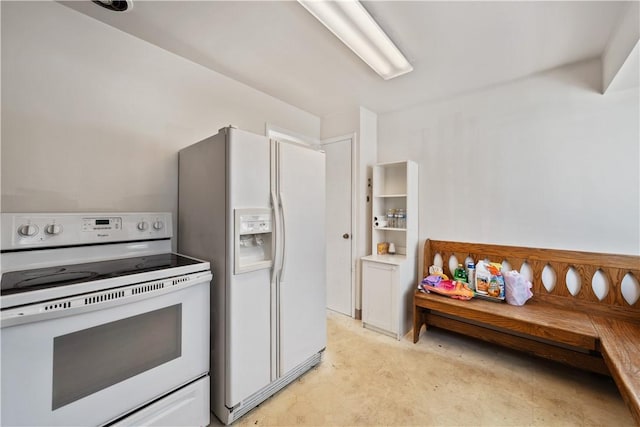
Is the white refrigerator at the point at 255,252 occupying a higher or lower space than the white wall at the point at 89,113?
lower

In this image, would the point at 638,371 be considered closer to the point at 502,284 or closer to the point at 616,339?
the point at 616,339

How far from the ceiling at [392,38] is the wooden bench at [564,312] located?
1.57m

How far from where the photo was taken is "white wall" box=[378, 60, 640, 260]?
6.34 feet

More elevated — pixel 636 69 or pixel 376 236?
pixel 636 69

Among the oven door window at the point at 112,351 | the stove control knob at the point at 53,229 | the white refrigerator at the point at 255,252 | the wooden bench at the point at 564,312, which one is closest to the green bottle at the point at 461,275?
the wooden bench at the point at 564,312

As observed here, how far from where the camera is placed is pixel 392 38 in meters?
1.79

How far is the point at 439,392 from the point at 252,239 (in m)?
1.66

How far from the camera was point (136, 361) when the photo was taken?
3.97ft

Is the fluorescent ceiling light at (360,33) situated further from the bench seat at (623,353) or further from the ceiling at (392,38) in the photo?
the bench seat at (623,353)

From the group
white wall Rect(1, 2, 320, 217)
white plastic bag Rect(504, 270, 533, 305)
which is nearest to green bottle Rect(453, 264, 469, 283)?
white plastic bag Rect(504, 270, 533, 305)

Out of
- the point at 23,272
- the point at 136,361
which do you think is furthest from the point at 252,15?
the point at 136,361

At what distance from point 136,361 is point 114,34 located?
6.68 feet

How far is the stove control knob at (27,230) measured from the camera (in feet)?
4.36

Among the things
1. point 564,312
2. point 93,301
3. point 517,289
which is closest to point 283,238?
point 93,301
